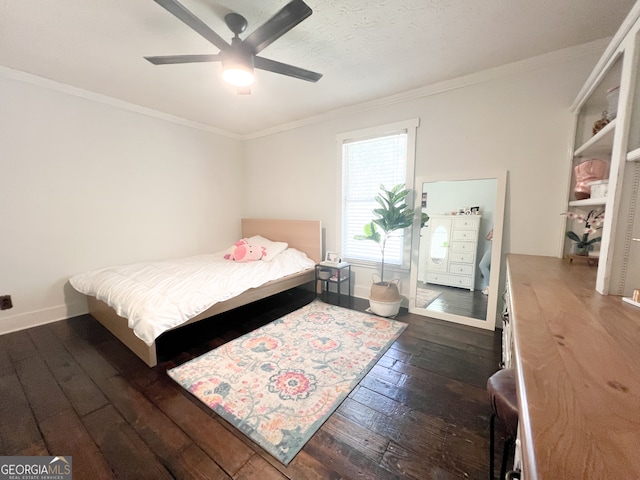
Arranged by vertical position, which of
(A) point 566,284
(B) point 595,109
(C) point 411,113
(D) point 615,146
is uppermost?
(C) point 411,113

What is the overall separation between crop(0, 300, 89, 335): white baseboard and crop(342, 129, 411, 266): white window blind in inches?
125

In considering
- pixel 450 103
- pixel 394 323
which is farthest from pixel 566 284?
pixel 450 103

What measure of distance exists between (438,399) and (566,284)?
99cm

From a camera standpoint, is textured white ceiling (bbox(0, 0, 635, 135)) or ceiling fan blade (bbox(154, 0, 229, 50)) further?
textured white ceiling (bbox(0, 0, 635, 135))

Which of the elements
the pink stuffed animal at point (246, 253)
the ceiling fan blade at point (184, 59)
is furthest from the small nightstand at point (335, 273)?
the ceiling fan blade at point (184, 59)

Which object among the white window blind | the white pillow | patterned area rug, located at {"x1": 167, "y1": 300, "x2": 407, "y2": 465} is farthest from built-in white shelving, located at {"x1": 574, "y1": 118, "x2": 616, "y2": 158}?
the white pillow

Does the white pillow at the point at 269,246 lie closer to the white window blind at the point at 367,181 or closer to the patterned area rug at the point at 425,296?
the white window blind at the point at 367,181

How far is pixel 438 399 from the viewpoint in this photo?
1605 millimetres

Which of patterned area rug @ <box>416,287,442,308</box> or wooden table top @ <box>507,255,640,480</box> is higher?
wooden table top @ <box>507,255,640,480</box>

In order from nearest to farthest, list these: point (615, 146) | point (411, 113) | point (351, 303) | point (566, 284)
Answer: point (615, 146), point (566, 284), point (411, 113), point (351, 303)

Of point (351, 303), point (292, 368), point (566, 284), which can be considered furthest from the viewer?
point (351, 303)

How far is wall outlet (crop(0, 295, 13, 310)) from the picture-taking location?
2391 millimetres

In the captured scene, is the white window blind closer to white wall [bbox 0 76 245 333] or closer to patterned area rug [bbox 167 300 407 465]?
patterned area rug [bbox 167 300 407 465]

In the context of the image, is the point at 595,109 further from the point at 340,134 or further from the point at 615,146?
the point at 340,134
